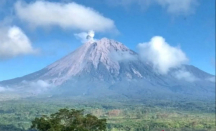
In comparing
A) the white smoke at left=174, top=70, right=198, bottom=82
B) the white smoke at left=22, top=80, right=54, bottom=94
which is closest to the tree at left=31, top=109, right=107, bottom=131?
the white smoke at left=22, top=80, right=54, bottom=94

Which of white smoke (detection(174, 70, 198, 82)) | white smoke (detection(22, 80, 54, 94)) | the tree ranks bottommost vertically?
the tree

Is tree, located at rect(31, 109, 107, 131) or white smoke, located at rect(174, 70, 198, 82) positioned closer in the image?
tree, located at rect(31, 109, 107, 131)

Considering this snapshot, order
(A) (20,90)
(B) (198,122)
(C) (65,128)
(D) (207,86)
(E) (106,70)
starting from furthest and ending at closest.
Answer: (D) (207,86) → (E) (106,70) → (A) (20,90) → (B) (198,122) → (C) (65,128)

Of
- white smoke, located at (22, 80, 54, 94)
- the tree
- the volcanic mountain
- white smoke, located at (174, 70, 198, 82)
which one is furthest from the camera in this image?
white smoke, located at (174, 70, 198, 82)

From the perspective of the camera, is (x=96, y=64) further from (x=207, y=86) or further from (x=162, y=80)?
(x=207, y=86)

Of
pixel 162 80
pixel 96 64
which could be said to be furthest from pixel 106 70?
pixel 162 80

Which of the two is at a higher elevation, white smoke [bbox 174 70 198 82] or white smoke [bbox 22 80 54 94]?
white smoke [bbox 174 70 198 82]

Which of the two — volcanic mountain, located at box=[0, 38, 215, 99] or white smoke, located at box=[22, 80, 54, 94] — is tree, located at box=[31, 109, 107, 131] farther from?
white smoke, located at box=[22, 80, 54, 94]
